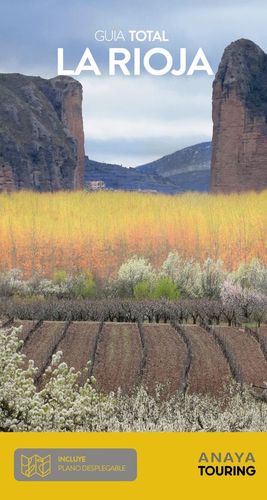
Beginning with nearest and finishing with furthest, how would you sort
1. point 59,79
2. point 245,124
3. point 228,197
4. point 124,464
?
1. point 124,464
2. point 228,197
3. point 245,124
4. point 59,79

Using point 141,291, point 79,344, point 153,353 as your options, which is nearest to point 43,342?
point 79,344

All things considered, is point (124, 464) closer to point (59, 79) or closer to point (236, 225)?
point (236, 225)

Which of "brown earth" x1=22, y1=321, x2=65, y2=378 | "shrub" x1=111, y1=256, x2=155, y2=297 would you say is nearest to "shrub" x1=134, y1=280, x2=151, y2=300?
"shrub" x1=111, y1=256, x2=155, y2=297

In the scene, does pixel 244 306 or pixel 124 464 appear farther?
pixel 244 306

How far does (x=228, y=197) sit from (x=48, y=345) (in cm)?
4088

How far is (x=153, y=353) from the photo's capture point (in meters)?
19.1

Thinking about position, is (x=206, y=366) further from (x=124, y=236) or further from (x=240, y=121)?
(x=240, y=121)

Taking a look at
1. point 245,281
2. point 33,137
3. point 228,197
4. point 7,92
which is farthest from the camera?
point 7,92

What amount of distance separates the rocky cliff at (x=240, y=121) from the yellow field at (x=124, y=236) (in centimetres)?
1389

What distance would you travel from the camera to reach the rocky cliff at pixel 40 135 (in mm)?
75375

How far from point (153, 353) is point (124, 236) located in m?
27.9

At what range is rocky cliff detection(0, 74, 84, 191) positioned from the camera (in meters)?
75.4

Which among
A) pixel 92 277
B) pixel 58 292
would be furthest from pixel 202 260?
pixel 58 292

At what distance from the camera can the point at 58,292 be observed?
35.8 m
